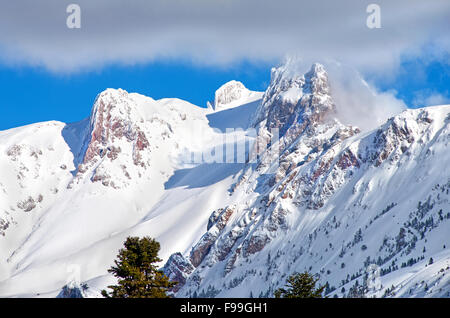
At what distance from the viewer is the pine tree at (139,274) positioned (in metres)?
73.6

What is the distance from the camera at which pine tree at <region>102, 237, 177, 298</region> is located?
7356 centimetres

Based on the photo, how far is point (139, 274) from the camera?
7450 centimetres
